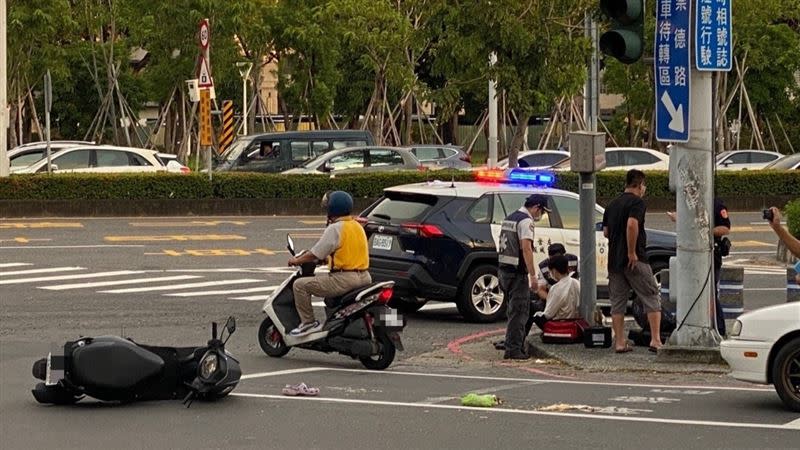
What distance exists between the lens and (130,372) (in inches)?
462

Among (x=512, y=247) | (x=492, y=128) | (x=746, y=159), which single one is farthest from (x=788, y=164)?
(x=512, y=247)

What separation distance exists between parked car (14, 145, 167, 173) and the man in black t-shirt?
23460 millimetres

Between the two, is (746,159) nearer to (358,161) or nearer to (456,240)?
(358,161)

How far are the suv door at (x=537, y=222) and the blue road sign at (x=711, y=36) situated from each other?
199 inches

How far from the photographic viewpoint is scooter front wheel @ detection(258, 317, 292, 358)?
15250 millimetres

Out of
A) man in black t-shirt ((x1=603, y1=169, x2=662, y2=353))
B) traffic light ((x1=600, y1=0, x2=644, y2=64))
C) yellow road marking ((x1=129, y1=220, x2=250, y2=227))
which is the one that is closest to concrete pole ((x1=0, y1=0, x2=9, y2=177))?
yellow road marking ((x1=129, y1=220, x2=250, y2=227))

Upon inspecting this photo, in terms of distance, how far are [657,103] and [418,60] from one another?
41.5 meters

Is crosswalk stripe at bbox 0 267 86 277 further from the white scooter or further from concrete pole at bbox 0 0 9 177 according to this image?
concrete pole at bbox 0 0 9 177

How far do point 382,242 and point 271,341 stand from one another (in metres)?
3.52

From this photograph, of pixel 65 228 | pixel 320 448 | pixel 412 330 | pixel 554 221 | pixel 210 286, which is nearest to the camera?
pixel 320 448

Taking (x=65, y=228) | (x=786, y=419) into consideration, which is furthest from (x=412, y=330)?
(x=65, y=228)

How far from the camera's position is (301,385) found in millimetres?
12797

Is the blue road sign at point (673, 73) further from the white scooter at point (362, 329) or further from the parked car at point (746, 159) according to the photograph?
the parked car at point (746, 159)

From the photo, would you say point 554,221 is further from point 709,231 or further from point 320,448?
point 320,448
